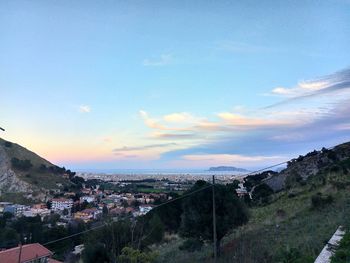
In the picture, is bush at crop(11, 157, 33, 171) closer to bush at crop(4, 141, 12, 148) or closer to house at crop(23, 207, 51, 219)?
bush at crop(4, 141, 12, 148)

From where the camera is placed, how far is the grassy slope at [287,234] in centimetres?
887

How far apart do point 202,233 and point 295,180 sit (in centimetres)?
1751

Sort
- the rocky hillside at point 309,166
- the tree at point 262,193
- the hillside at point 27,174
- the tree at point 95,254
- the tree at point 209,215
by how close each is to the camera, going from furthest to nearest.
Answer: the hillside at point 27,174, the rocky hillside at point 309,166, the tree at point 262,193, the tree at point 95,254, the tree at point 209,215

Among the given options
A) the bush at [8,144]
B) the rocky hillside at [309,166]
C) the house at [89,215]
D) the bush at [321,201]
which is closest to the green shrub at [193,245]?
the bush at [321,201]

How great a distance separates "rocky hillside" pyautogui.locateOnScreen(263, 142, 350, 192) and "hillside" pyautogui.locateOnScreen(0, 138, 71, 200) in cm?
4367

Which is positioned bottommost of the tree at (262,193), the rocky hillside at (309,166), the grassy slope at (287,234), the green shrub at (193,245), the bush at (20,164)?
the green shrub at (193,245)

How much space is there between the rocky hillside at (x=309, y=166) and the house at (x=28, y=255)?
58.7 ft

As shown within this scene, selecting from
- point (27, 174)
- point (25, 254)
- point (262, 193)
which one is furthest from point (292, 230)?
point (27, 174)

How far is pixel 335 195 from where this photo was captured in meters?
16.8

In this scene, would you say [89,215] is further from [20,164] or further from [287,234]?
[20,164]

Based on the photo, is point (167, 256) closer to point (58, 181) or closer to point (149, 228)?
point (149, 228)

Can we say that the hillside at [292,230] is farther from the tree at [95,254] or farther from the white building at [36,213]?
the white building at [36,213]

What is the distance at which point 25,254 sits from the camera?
71.7 feet

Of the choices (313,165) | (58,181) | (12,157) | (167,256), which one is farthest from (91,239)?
(12,157)
